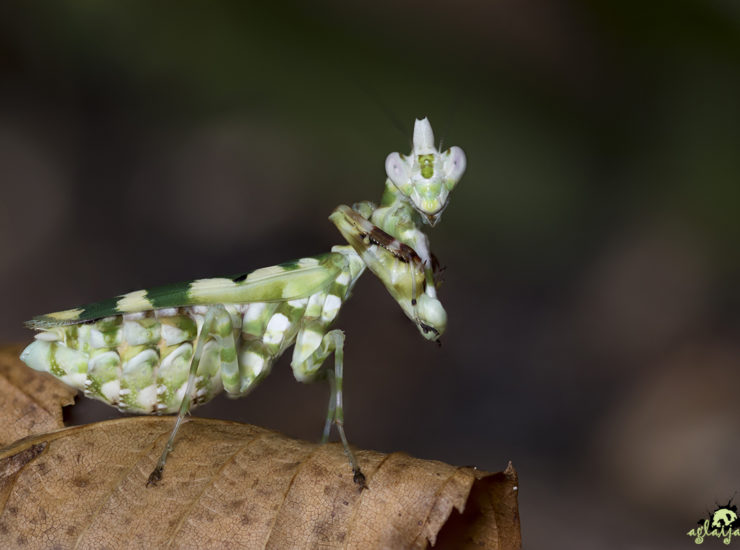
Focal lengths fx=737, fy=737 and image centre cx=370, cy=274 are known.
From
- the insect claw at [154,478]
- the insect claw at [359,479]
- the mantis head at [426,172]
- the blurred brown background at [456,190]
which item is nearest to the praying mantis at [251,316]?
the mantis head at [426,172]

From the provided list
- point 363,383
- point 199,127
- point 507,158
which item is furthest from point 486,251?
point 199,127

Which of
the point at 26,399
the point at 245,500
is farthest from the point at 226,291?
the point at 245,500

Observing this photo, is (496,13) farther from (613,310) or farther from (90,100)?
(90,100)

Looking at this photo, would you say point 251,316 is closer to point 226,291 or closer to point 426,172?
point 226,291

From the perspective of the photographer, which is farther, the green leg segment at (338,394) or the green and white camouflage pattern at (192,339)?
the green and white camouflage pattern at (192,339)

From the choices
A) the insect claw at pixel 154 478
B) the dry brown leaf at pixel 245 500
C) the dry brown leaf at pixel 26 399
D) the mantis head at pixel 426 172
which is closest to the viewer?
the dry brown leaf at pixel 245 500

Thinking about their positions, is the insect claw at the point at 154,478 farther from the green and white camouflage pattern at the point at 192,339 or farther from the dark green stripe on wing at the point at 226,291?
the dark green stripe on wing at the point at 226,291
